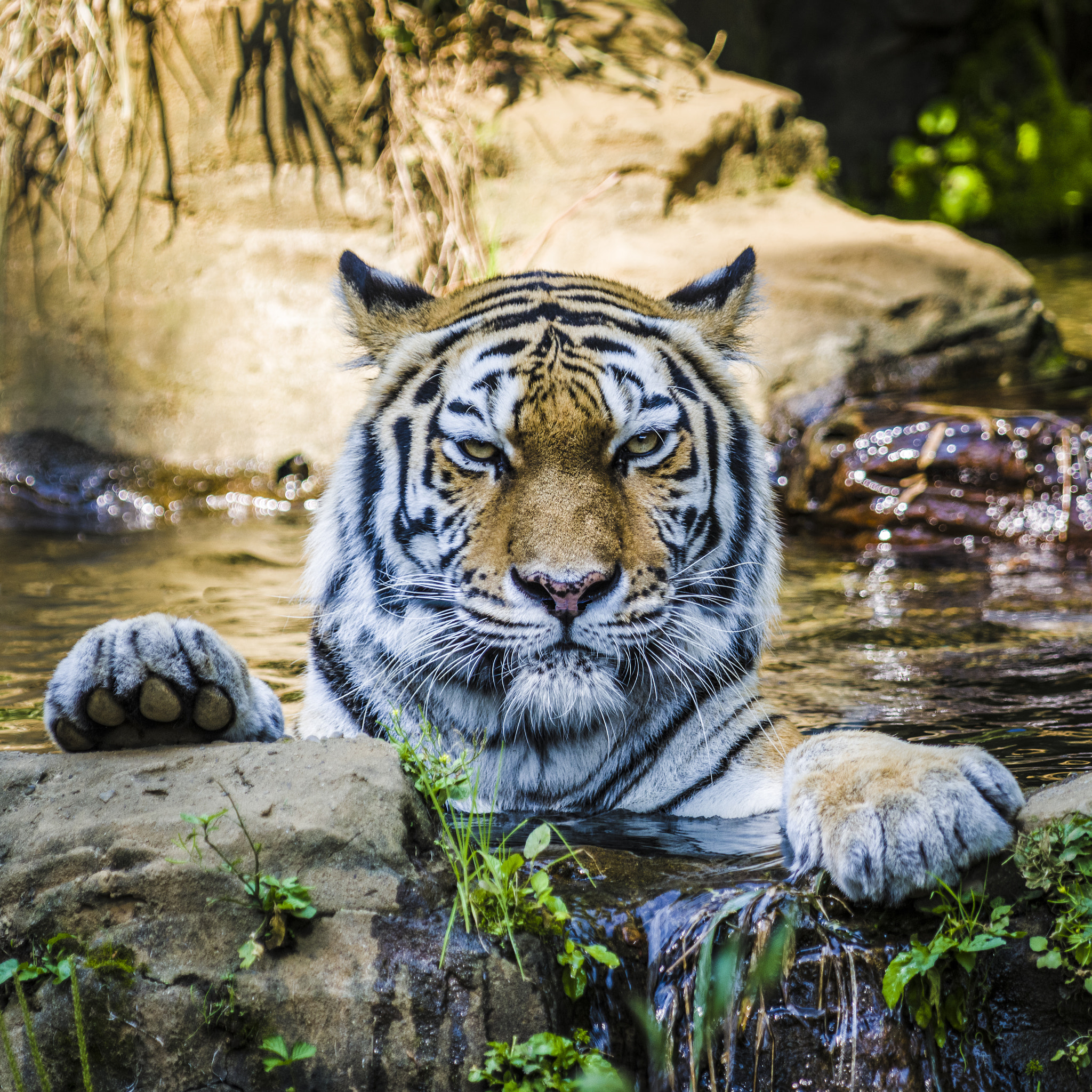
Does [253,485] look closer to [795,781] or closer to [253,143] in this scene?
[253,143]

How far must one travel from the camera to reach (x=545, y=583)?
2410 mm

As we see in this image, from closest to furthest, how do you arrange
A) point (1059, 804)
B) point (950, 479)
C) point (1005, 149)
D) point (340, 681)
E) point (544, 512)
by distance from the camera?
point (1059, 804), point (544, 512), point (340, 681), point (950, 479), point (1005, 149)

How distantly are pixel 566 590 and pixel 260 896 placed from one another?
85cm

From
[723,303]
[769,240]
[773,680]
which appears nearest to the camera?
[723,303]

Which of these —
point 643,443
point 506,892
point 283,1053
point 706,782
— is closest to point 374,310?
point 643,443

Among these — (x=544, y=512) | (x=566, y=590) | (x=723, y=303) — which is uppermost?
(x=723, y=303)

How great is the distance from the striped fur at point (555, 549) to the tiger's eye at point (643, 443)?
2cm

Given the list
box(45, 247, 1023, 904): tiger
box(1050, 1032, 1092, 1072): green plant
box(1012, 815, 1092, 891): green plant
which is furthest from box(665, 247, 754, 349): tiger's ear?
box(1050, 1032, 1092, 1072): green plant

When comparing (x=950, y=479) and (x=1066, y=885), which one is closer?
(x=1066, y=885)

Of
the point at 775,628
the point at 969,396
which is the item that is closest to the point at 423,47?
the point at 969,396

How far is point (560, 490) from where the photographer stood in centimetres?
257

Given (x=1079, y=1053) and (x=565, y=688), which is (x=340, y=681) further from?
(x=1079, y=1053)

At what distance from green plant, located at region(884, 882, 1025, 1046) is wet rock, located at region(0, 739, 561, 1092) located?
0.57 m

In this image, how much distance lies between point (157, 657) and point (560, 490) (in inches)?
35.8
